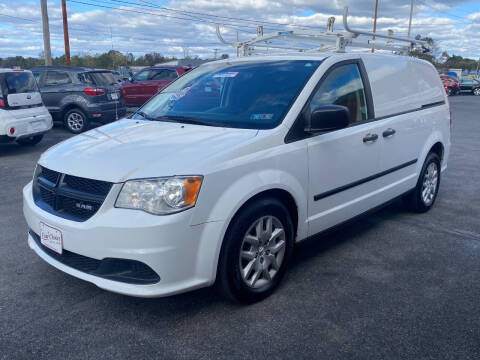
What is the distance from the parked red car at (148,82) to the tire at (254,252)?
546 inches

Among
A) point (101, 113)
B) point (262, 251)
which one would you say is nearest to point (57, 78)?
point (101, 113)

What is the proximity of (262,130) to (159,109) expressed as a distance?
132cm

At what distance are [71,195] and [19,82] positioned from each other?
6.95m

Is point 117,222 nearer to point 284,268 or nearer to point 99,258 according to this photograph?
point 99,258

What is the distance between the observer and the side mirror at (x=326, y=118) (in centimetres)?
334

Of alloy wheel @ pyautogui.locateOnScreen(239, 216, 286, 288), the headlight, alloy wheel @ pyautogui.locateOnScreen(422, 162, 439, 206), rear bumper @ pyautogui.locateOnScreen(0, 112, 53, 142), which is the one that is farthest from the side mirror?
rear bumper @ pyautogui.locateOnScreen(0, 112, 53, 142)

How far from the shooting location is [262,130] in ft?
10.6

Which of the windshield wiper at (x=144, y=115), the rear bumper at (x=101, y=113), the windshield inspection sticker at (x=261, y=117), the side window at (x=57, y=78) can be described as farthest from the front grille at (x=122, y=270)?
the side window at (x=57, y=78)

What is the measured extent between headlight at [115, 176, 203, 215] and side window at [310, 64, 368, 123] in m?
1.36

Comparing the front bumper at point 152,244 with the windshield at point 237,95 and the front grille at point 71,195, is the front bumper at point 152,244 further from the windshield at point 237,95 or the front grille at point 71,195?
the windshield at point 237,95

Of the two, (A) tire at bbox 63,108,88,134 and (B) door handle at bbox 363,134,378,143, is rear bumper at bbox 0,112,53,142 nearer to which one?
(A) tire at bbox 63,108,88,134

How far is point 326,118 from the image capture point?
3.34 metres

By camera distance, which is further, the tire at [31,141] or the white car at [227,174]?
the tire at [31,141]

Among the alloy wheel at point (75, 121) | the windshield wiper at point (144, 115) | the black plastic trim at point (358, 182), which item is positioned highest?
the windshield wiper at point (144, 115)
